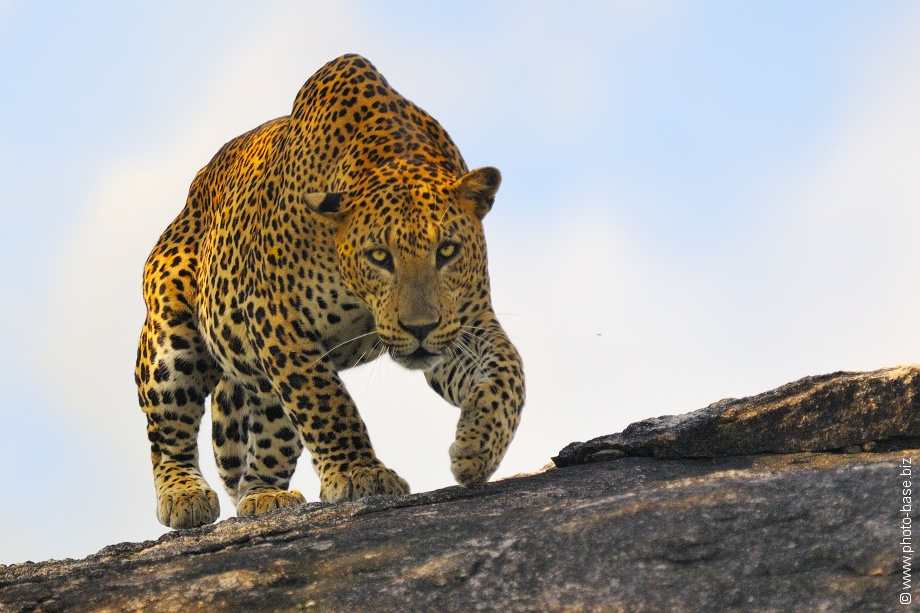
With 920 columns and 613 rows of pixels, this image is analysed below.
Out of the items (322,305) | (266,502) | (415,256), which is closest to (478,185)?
(415,256)

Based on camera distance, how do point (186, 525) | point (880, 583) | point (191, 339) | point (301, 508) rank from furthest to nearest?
point (191, 339), point (186, 525), point (301, 508), point (880, 583)

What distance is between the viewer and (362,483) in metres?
11.0

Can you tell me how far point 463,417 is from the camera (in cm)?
1078

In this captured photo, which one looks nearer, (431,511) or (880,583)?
(880,583)

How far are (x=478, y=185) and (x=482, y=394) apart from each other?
183 centimetres

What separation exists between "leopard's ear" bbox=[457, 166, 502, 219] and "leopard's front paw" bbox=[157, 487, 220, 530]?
3.79 m

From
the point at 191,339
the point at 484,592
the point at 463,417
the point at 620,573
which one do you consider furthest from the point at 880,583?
the point at 191,339

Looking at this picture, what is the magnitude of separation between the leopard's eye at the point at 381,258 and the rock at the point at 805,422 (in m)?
2.28

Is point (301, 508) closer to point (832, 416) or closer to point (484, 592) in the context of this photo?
point (484, 592)

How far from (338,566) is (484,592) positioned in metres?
1.06

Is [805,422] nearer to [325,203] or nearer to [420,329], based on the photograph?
[420,329]

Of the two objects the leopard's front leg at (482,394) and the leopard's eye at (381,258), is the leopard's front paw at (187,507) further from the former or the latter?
the leopard's eye at (381,258)

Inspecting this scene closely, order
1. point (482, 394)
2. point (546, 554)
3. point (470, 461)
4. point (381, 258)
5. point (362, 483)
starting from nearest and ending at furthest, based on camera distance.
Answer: point (546, 554), point (470, 461), point (482, 394), point (362, 483), point (381, 258)

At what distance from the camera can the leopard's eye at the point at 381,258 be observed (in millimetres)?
11188
